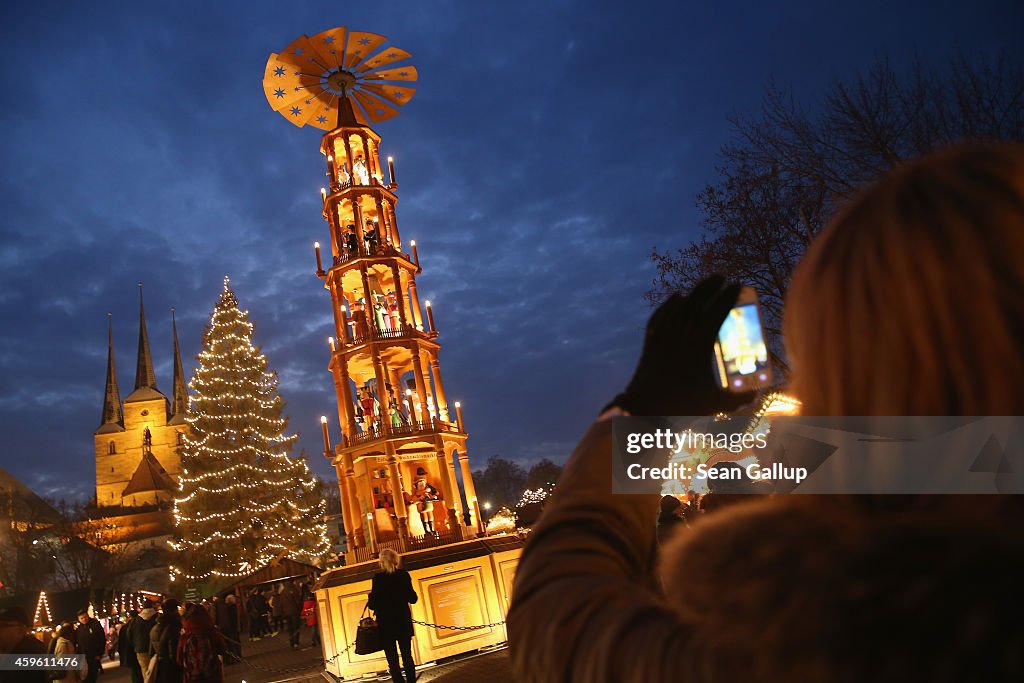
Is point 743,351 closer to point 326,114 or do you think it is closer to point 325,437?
point 325,437

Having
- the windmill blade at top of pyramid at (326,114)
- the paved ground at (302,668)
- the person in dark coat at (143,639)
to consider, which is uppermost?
the windmill blade at top of pyramid at (326,114)

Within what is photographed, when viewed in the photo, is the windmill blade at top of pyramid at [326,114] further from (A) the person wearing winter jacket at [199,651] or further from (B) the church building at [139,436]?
(B) the church building at [139,436]

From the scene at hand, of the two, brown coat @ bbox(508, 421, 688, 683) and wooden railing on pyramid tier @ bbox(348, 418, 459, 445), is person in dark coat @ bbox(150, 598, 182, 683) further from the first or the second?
brown coat @ bbox(508, 421, 688, 683)

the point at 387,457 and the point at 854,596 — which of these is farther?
the point at 387,457

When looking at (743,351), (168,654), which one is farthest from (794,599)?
(168,654)

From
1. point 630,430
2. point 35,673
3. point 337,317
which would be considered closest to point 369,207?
point 337,317

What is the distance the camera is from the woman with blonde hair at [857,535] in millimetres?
663

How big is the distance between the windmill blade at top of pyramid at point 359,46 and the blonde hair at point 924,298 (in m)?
18.7

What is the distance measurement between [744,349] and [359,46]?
18.8 meters

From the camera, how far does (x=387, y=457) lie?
48.6ft

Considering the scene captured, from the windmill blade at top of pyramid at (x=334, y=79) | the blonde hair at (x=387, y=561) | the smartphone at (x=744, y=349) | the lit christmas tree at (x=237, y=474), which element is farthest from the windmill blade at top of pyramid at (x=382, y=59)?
the lit christmas tree at (x=237, y=474)

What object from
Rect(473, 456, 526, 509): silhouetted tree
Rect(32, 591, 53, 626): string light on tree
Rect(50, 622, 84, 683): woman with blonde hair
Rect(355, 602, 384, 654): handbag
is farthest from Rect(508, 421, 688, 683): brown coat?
Rect(473, 456, 526, 509): silhouetted tree

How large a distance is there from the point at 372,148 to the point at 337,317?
480 centimetres

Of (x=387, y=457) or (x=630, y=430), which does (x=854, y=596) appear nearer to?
(x=630, y=430)
